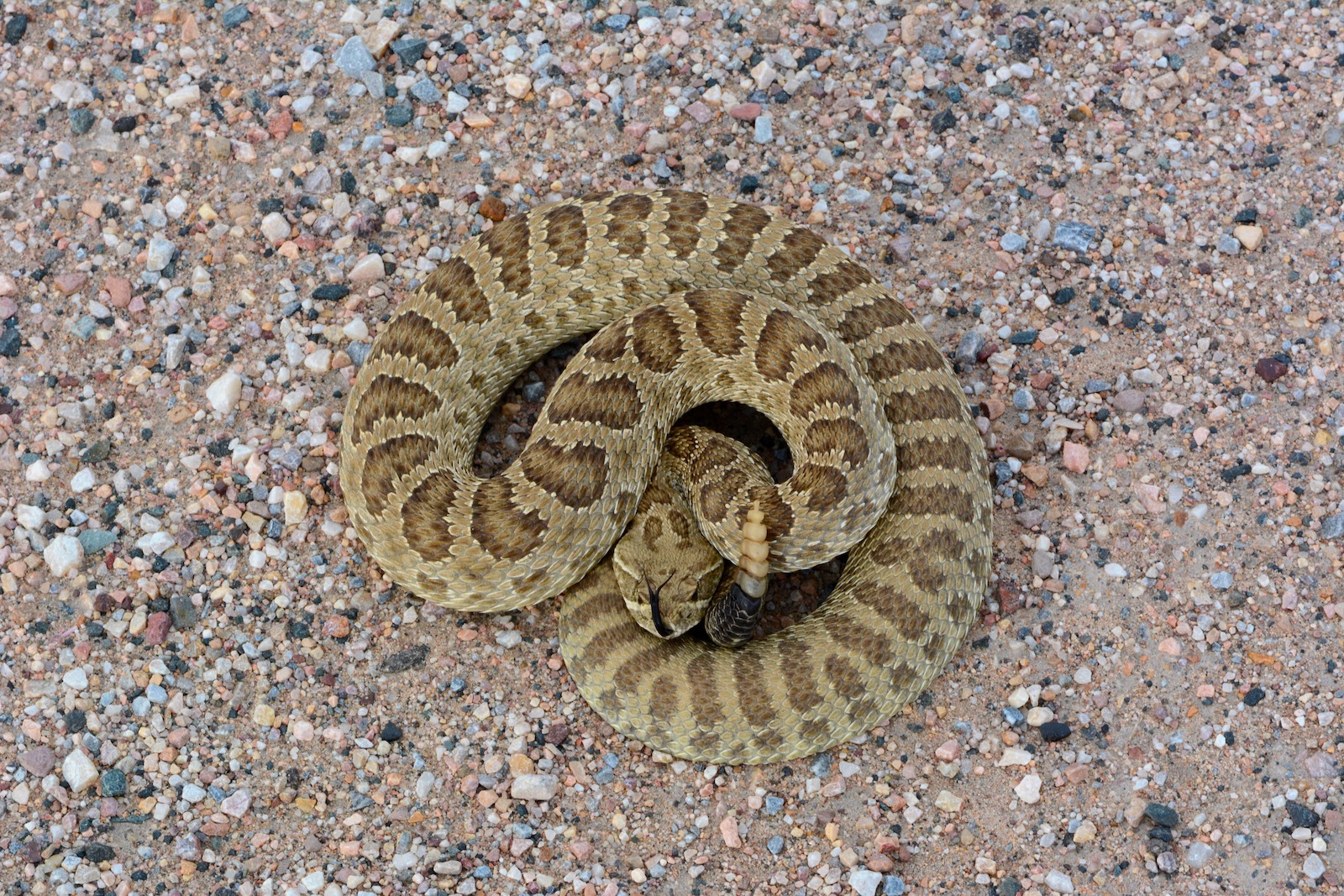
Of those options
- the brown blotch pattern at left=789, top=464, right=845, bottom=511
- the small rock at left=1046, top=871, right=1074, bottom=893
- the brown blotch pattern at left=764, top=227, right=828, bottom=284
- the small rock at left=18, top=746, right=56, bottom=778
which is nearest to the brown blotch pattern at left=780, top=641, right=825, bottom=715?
the brown blotch pattern at left=789, top=464, right=845, bottom=511

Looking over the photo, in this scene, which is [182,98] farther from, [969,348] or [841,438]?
[969,348]

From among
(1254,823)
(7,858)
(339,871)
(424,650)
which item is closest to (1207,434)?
(1254,823)

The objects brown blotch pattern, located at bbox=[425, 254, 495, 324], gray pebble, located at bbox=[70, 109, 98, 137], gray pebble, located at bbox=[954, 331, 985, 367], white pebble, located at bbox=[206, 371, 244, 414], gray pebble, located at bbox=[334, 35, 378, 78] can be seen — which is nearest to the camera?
brown blotch pattern, located at bbox=[425, 254, 495, 324]

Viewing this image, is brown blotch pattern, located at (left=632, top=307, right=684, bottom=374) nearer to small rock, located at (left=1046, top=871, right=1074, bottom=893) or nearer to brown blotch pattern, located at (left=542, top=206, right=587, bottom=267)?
brown blotch pattern, located at (left=542, top=206, right=587, bottom=267)

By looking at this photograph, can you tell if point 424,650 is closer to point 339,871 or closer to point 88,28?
point 339,871

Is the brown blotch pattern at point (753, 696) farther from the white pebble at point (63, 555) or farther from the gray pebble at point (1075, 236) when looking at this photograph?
the white pebble at point (63, 555)

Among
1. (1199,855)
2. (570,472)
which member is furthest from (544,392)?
(1199,855)

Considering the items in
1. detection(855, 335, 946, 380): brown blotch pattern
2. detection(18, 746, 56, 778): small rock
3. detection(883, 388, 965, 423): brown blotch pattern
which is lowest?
detection(883, 388, 965, 423): brown blotch pattern

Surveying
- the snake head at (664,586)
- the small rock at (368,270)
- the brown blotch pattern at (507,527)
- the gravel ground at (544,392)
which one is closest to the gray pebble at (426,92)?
the gravel ground at (544,392)
